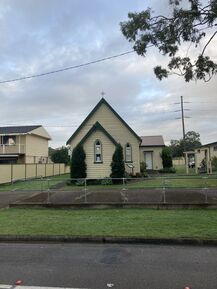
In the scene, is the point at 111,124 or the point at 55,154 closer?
the point at 111,124

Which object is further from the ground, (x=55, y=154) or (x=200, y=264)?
(x=55, y=154)

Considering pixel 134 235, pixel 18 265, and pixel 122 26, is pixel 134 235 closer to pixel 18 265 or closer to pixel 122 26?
pixel 18 265

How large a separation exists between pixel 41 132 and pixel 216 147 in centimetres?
2615

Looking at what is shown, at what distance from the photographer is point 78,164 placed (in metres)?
25.9

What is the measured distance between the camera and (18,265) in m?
6.79

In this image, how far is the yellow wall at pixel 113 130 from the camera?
28645mm

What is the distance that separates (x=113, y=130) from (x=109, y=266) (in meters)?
22.7

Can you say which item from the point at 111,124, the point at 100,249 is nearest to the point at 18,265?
the point at 100,249

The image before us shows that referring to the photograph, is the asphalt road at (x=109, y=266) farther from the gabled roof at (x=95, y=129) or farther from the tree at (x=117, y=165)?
the gabled roof at (x=95, y=129)

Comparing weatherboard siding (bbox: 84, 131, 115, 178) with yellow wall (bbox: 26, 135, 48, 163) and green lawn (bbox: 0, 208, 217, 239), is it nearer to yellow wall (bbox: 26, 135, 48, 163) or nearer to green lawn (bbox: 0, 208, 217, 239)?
green lawn (bbox: 0, 208, 217, 239)

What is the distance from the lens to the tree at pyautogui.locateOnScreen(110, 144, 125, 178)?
2525cm

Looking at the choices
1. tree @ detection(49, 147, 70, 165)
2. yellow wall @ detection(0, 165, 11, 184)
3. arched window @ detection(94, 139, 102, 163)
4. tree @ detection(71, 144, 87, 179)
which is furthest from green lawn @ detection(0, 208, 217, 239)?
tree @ detection(49, 147, 70, 165)

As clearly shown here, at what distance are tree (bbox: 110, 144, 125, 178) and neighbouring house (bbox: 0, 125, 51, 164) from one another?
74.9 feet

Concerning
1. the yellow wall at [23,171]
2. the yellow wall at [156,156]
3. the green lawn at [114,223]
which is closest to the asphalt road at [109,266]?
the green lawn at [114,223]
